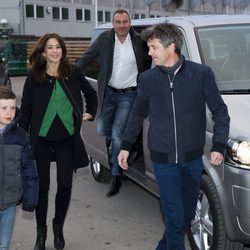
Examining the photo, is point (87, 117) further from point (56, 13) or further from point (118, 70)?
point (56, 13)

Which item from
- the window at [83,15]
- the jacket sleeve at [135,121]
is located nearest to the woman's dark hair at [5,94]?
the jacket sleeve at [135,121]

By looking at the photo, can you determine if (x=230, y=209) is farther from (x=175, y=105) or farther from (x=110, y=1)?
(x=110, y=1)

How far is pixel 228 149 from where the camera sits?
3.67 m

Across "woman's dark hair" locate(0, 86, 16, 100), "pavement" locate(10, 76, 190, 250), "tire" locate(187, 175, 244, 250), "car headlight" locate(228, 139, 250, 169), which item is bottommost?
"pavement" locate(10, 76, 190, 250)

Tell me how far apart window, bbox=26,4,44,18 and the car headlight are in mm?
43949

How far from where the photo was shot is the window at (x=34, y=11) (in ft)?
151

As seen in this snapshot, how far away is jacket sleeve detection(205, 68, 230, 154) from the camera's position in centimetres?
350

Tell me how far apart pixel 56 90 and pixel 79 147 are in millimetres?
493

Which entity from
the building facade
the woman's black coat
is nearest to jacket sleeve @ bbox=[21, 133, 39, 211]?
the woman's black coat

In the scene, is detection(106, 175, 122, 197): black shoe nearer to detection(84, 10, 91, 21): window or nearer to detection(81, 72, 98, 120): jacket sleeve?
detection(81, 72, 98, 120): jacket sleeve

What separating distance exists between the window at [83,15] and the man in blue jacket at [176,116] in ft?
161

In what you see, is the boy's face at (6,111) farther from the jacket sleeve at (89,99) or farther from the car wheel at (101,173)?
the car wheel at (101,173)

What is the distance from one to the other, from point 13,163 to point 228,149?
140 centimetres

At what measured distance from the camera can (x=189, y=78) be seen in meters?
3.53
